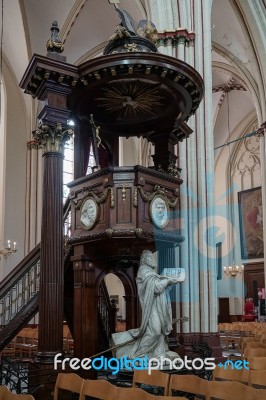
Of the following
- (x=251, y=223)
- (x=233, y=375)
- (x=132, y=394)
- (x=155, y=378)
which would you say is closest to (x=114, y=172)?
(x=155, y=378)

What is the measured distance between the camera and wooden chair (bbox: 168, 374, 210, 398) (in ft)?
15.0

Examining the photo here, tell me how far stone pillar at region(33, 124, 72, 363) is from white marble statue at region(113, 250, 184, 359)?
3.15 feet

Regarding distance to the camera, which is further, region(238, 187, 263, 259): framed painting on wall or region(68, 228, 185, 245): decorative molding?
region(238, 187, 263, 259): framed painting on wall

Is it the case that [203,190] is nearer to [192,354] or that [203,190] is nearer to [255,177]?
[192,354]

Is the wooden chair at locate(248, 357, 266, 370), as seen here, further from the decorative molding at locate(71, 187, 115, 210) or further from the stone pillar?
the decorative molding at locate(71, 187, 115, 210)

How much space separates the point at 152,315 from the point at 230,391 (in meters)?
2.19

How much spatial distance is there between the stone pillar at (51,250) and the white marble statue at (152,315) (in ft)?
3.15

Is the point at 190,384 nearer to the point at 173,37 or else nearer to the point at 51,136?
the point at 51,136

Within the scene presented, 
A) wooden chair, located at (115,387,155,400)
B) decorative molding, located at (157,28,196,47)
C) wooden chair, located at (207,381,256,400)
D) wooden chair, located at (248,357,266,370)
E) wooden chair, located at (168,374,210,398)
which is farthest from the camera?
decorative molding, located at (157,28,196,47)

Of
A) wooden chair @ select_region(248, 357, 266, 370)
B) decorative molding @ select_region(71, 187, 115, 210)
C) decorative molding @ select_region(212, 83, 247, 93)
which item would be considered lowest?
wooden chair @ select_region(248, 357, 266, 370)

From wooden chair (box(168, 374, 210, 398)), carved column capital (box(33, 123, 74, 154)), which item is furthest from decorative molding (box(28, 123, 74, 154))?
wooden chair (box(168, 374, 210, 398))

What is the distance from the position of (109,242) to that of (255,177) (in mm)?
18995

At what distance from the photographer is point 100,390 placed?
4.48 metres

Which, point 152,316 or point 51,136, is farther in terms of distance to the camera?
point 51,136
